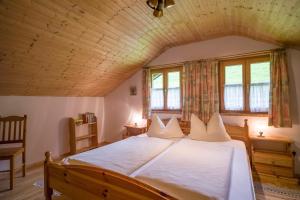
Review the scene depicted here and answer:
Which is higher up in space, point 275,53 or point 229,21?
point 229,21

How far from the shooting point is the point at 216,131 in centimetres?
302

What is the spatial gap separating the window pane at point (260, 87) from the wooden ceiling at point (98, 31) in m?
0.50

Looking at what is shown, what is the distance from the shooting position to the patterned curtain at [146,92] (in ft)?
13.9

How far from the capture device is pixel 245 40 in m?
3.26

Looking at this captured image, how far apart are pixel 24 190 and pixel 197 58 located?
3.92 metres

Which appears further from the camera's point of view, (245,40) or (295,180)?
(245,40)

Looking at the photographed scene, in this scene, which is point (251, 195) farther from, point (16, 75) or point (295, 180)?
point (16, 75)

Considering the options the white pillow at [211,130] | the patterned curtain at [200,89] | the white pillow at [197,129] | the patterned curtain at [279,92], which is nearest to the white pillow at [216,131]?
the white pillow at [211,130]

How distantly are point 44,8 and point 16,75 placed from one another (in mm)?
1407

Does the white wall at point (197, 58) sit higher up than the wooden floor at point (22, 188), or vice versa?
the white wall at point (197, 58)

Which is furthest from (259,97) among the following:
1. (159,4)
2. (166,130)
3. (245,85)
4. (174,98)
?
(159,4)

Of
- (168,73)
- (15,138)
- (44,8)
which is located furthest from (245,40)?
(15,138)

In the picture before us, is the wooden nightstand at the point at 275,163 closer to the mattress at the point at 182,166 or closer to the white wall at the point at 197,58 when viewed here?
the white wall at the point at 197,58

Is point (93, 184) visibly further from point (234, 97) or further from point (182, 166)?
point (234, 97)
